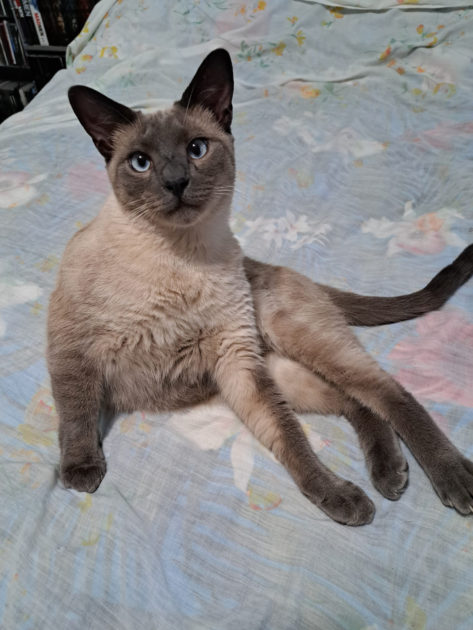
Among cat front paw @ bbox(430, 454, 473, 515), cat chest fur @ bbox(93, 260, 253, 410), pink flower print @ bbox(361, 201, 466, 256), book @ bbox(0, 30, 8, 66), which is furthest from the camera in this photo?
book @ bbox(0, 30, 8, 66)

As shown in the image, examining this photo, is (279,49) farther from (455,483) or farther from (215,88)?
(455,483)

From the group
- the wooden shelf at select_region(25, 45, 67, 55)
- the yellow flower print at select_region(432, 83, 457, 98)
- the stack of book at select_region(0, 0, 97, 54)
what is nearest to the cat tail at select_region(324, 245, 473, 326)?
the yellow flower print at select_region(432, 83, 457, 98)

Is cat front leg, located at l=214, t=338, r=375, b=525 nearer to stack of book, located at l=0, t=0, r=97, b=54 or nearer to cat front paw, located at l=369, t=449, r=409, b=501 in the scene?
cat front paw, located at l=369, t=449, r=409, b=501

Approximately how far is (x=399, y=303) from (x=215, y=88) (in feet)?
2.71

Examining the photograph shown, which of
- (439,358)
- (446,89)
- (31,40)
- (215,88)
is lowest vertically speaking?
(439,358)

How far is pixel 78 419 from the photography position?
1.22 meters

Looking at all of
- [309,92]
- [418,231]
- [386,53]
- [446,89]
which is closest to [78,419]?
[418,231]

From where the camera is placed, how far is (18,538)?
101 cm

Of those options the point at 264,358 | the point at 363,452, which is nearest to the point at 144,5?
the point at 264,358

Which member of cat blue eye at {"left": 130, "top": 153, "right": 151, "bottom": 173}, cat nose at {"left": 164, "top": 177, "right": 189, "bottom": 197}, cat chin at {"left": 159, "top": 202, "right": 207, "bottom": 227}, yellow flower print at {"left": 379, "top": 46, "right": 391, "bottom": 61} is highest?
cat blue eye at {"left": 130, "top": 153, "right": 151, "bottom": 173}

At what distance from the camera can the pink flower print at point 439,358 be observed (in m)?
1.33

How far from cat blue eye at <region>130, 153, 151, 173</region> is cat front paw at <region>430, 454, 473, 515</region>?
0.99m

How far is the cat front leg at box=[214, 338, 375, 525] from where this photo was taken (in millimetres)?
1074

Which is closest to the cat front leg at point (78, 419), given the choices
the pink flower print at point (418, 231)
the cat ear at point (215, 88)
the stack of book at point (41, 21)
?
the cat ear at point (215, 88)
